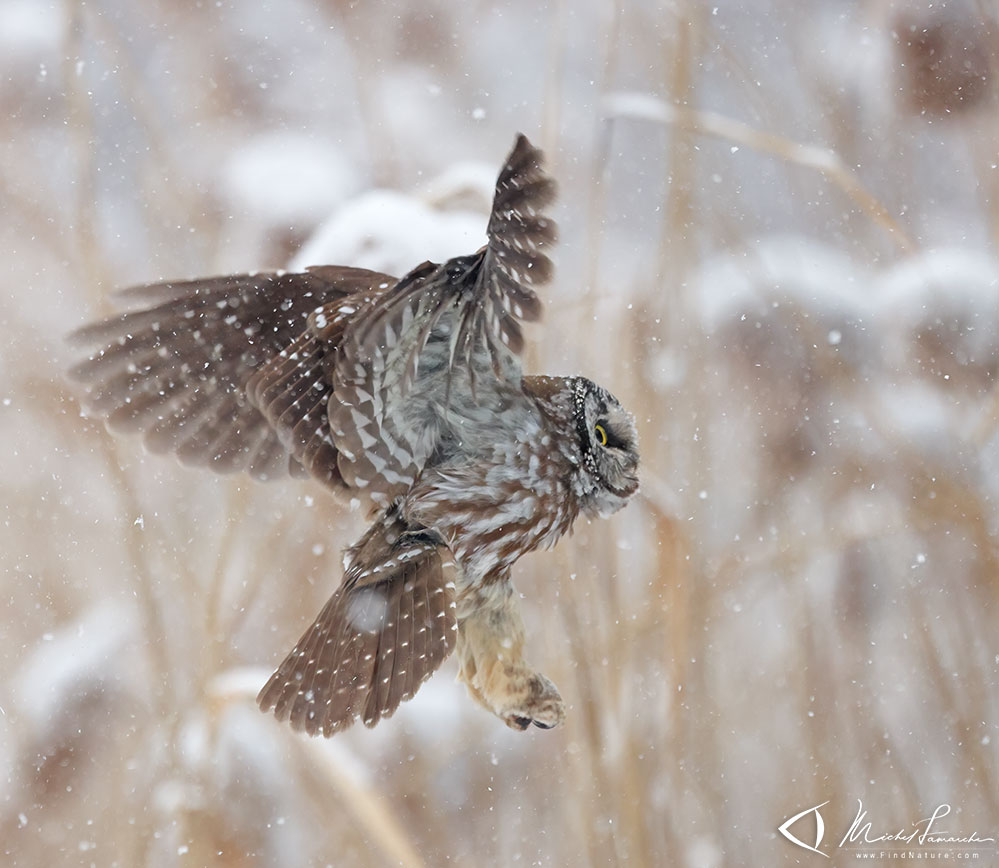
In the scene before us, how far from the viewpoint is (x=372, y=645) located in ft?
3.58

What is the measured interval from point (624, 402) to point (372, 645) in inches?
35.3

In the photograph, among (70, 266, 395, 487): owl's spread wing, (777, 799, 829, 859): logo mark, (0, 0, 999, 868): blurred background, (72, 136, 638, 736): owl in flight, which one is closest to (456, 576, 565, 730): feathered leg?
(72, 136, 638, 736): owl in flight

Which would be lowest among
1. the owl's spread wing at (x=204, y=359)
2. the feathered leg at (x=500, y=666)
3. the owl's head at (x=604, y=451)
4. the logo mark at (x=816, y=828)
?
the logo mark at (x=816, y=828)

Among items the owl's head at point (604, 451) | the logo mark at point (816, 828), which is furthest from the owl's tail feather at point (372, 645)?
the logo mark at point (816, 828)

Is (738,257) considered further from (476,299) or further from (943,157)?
(476,299)

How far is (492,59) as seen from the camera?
2.30m

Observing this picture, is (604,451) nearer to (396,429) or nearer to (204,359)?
(396,429)

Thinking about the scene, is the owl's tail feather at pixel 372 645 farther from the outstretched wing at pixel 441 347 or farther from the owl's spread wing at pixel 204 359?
the owl's spread wing at pixel 204 359

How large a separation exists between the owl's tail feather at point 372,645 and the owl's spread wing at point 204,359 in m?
0.28

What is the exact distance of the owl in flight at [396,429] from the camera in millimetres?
1005

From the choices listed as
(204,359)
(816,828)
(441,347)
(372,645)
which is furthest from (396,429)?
(816,828)

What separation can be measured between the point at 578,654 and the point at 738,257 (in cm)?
95

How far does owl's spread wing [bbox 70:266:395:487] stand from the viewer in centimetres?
136

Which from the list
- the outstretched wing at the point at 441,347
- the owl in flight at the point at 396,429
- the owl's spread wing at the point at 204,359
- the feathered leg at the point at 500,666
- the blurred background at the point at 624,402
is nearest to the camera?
the outstretched wing at the point at 441,347
